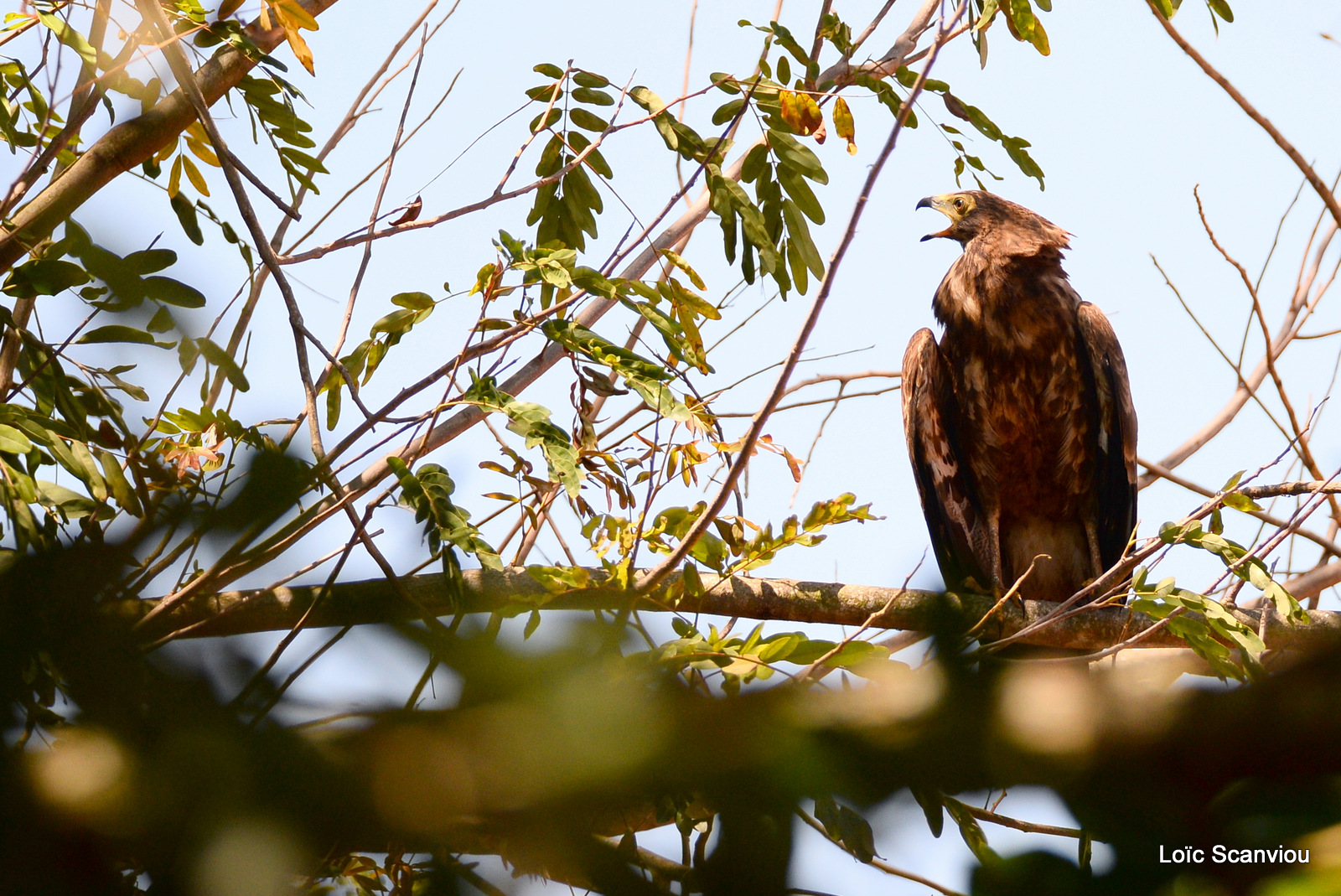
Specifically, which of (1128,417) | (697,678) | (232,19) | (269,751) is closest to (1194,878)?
(697,678)

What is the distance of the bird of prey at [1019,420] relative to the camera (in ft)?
12.9

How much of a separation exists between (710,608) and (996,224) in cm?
262

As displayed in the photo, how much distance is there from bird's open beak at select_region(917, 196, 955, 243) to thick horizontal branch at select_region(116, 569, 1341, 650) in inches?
70.2

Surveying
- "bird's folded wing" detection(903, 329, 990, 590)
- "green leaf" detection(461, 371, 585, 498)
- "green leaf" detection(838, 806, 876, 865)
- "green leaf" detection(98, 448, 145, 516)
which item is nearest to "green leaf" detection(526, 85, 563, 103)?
"green leaf" detection(461, 371, 585, 498)

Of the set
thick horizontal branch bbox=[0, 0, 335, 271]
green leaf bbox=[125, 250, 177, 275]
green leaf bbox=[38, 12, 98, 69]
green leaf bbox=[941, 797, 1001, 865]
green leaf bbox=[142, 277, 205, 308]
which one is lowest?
green leaf bbox=[941, 797, 1001, 865]

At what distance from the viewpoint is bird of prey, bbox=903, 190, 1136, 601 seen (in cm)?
393

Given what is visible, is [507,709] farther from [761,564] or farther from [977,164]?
[977,164]

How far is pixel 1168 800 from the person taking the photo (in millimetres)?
519

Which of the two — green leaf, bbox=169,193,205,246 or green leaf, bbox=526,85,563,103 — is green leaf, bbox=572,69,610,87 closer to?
green leaf, bbox=526,85,563,103

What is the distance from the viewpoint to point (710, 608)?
242 centimetres

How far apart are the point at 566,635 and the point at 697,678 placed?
9 centimetres

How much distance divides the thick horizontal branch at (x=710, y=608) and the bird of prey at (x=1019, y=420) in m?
0.73

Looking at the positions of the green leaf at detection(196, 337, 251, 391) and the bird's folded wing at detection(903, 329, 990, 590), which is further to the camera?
the bird's folded wing at detection(903, 329, 990, 590)

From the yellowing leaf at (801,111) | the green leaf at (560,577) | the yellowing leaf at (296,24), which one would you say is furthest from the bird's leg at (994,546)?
the yellowing leaf at (296,24)
